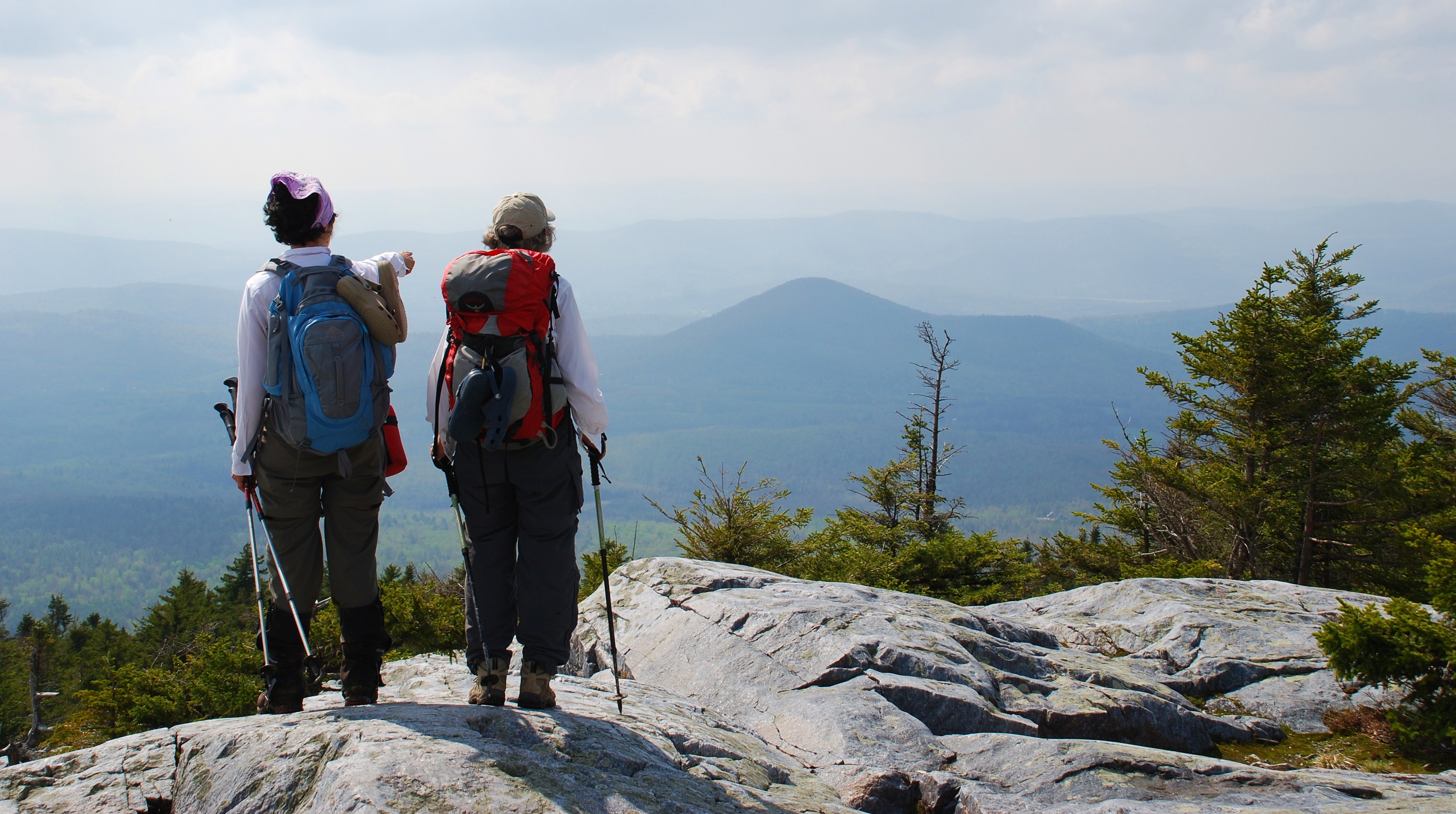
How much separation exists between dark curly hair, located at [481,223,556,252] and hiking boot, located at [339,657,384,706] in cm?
245

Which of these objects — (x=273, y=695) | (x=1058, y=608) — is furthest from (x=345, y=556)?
(x=1058, y=608)

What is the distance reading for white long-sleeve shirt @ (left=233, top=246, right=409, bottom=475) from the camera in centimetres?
411

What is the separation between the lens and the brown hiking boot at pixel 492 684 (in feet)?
14.7

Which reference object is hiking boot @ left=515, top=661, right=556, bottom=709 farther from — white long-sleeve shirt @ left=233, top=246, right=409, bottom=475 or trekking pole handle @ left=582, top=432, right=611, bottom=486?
white long-sleeve shirt @ left=233, top=246, right=409, bottom=475

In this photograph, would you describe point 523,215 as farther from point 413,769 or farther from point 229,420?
point 413,769

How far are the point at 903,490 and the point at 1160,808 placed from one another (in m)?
17.0

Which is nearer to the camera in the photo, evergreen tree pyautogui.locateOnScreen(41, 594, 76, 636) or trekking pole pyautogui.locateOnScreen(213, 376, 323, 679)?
trekking pole pyautogui.locateOnScreen(213, 376, 323, 679)

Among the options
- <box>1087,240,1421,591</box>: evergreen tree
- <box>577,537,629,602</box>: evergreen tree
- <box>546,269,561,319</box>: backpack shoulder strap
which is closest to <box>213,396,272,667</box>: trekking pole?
<box>546,269,561,319</box>: backpack shoulder strap

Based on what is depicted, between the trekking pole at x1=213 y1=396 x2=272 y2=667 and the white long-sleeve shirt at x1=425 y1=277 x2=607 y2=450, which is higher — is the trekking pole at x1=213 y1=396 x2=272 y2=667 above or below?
below

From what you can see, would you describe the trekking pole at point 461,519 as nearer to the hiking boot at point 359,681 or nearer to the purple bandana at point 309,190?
the hiking boot at point 359,681

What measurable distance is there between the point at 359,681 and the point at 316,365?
1.84 metres

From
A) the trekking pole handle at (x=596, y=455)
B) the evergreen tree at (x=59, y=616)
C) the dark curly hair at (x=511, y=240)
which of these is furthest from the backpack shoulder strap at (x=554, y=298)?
the evergreen tree at (x=59, y=616)

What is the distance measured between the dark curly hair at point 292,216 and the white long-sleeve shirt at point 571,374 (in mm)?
911

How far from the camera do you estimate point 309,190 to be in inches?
169
